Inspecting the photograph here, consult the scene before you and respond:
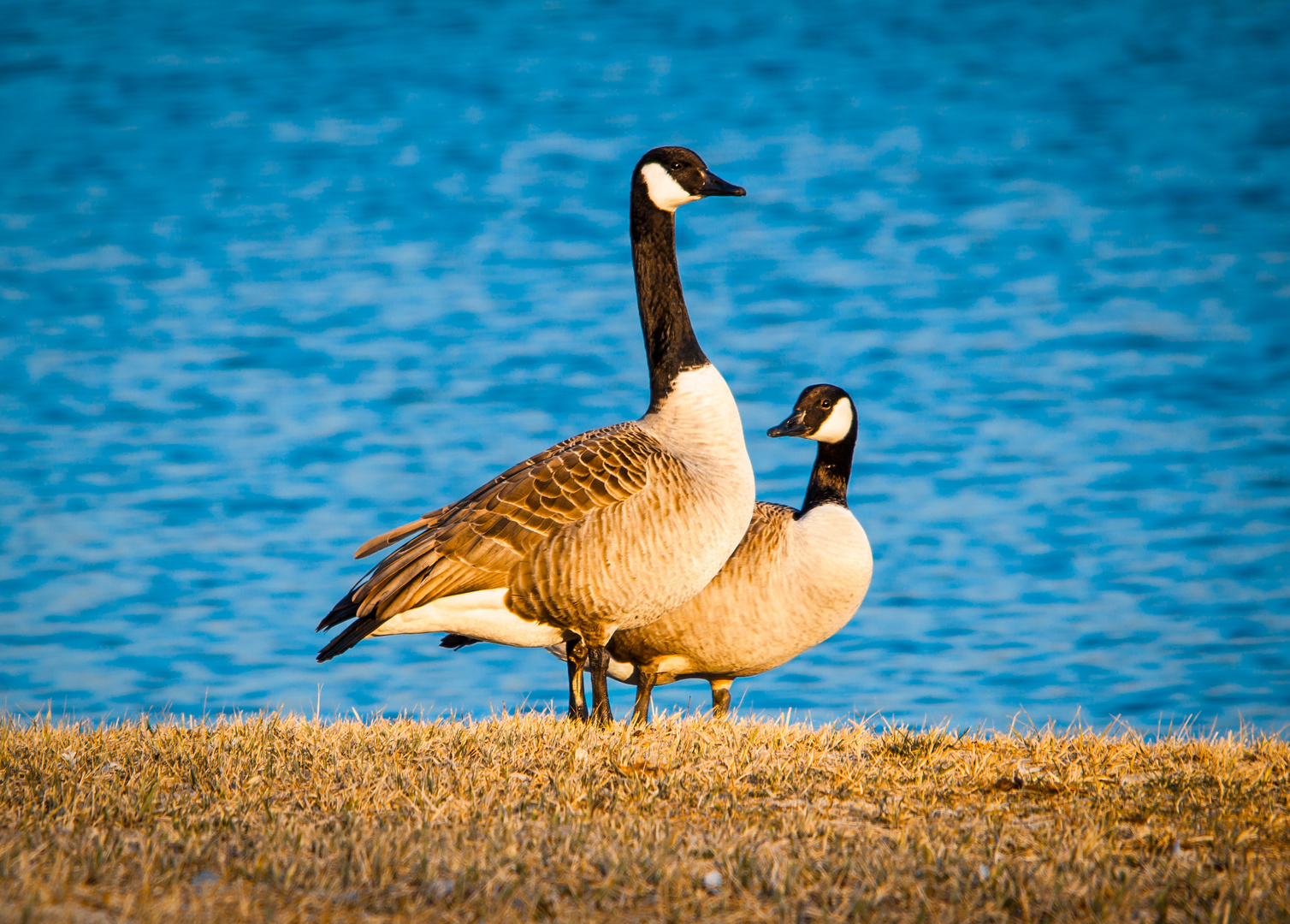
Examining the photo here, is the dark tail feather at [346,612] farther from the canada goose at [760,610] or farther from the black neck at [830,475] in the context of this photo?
the black neck at [830,475]

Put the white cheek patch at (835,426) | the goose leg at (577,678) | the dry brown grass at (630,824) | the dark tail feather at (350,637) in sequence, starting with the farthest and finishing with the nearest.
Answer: the white cheek patch at (835,426) → the goose leg at (577,678) → the dark tail feather at (350,637) → the dry brown grass at (630,824)

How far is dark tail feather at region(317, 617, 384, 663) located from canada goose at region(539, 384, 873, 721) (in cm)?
167

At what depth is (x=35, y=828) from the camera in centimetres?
432

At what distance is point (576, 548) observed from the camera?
6133 millimetres

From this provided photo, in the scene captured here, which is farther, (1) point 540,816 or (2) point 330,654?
(2) point 330,654

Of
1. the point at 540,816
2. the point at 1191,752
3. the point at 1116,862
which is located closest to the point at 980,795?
the point at 1116,862

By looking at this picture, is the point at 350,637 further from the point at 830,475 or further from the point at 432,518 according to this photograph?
the point at 830,475

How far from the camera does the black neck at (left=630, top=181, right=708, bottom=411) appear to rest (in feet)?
23.3

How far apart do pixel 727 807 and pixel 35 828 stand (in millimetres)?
2666

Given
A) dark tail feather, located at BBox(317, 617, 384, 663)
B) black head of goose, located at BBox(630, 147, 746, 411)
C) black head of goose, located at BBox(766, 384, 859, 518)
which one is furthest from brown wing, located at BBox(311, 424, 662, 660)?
black head of goose, located at BBox(766, 384, 859, 518)

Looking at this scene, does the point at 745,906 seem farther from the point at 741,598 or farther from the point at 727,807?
the point at 741,598

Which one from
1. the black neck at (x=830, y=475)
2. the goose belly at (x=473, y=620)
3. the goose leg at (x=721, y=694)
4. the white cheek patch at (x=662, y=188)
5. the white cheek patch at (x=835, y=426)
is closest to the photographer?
the goose belly at (x=473, y=620)

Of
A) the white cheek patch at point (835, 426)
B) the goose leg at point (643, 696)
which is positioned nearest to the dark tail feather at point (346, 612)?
the goose leg at point (643, 696)

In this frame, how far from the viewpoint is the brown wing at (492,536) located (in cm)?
611
